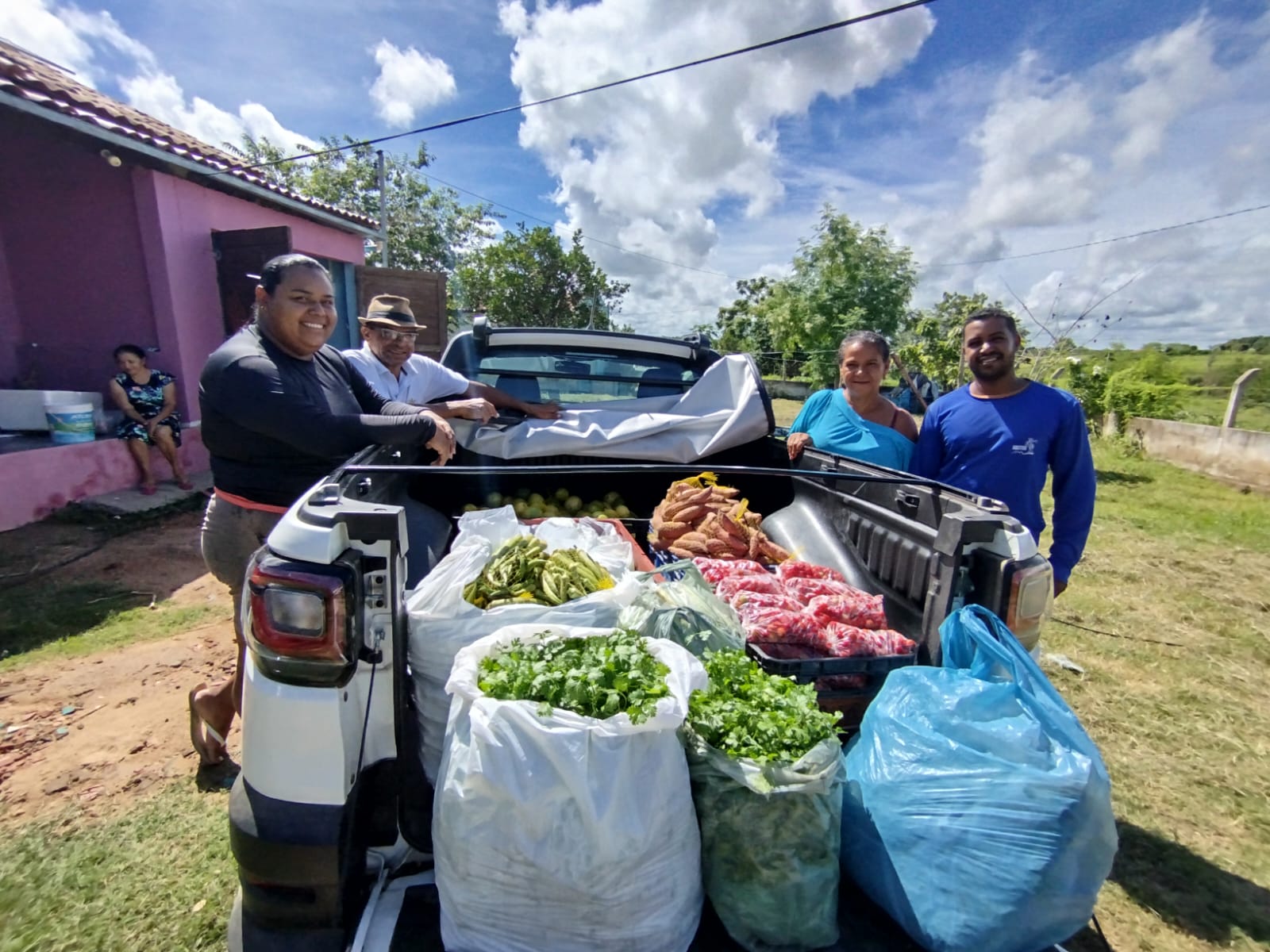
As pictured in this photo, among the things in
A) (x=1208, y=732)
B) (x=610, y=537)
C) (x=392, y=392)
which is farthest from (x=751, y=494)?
Result: (x=1208, y=732)

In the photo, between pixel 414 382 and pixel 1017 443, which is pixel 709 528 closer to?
pixel 1017 443

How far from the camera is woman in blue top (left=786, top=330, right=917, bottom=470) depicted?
3.22m

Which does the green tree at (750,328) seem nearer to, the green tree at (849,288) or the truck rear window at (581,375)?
the green tree at (849,288)

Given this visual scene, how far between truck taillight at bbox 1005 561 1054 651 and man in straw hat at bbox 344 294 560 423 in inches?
94.0

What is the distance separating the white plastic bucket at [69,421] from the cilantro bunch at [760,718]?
7.68m

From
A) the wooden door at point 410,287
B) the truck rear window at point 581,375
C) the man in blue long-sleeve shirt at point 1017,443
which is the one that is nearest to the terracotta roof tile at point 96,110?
the wooden door at point 410,287

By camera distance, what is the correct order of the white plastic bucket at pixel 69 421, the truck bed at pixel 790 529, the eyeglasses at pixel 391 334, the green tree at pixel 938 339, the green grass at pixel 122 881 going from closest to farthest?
the truck bed at pixel 790 529 < the green grass at pixel 122 881 < the eyeglasses at pixel 391 334 < the white plastic bucket at pixel 69 421 < the green tree at pixel 938 339

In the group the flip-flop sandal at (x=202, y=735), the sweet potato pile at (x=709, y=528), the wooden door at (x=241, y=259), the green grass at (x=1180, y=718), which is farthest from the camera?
the wooden door at (x=241, y=259)

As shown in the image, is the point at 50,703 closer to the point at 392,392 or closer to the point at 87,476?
the point at 392,392

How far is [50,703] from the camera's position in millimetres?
3379

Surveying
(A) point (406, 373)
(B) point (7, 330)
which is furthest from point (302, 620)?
(B) point (7, 330)

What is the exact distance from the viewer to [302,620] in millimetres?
1375

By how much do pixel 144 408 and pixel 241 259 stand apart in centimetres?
220

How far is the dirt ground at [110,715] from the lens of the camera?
2.75m
